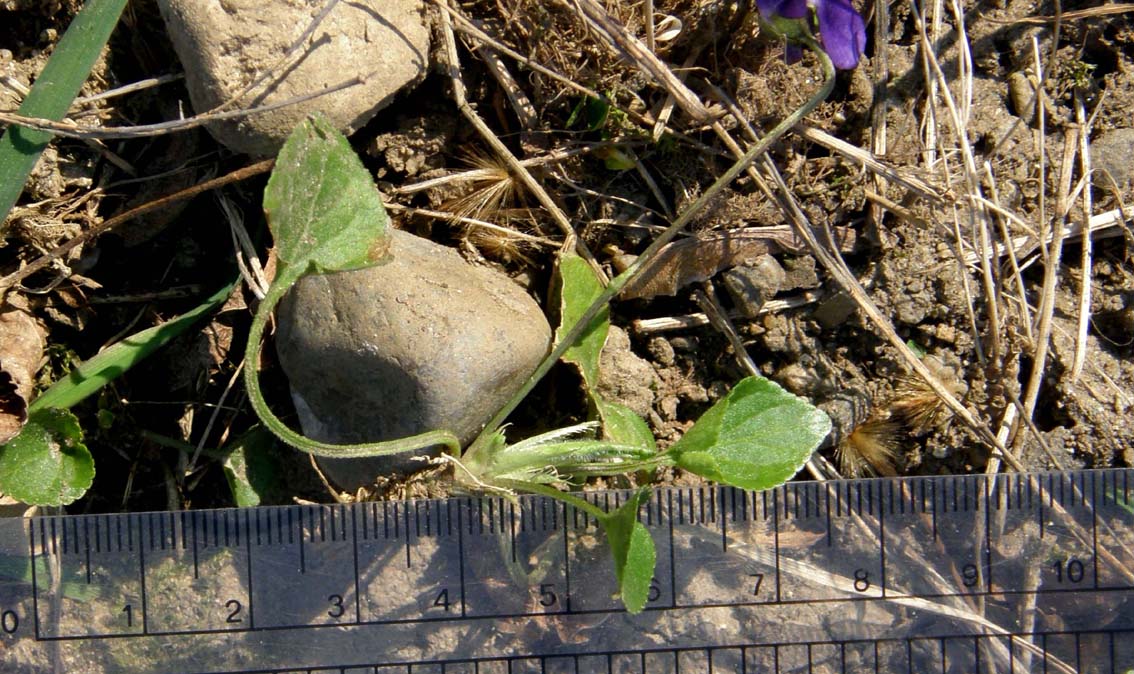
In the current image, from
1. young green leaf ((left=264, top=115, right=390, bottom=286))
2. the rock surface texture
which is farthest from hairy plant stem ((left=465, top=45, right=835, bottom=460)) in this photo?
the rock surface texture

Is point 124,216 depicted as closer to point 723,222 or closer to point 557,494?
point 557,494

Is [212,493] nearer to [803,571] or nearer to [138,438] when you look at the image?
[138,438]

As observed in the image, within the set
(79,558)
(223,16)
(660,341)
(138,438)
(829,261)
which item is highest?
(223,16)

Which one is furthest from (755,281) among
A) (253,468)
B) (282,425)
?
(253,468)

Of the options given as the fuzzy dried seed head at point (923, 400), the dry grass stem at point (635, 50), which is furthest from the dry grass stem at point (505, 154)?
the fuzzy dried seed head at point (923, 400)

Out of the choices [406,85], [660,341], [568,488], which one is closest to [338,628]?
[568,488]

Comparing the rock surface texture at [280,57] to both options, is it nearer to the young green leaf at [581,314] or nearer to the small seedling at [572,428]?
the small seedling at [572,428]

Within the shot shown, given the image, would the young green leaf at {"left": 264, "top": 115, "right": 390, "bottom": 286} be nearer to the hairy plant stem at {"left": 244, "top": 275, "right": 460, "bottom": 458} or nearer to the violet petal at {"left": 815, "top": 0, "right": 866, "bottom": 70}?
the hairy plant stem at {"left": 244, "top": 275, "right": 460, "bottom": 458}
